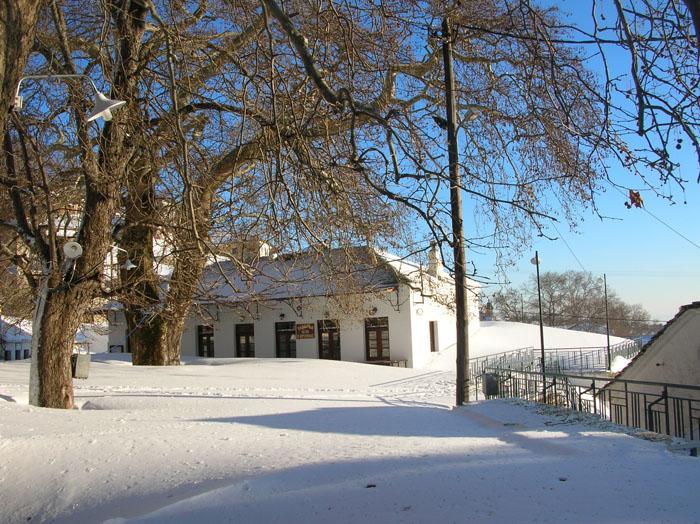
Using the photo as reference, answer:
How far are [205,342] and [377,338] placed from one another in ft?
36.7

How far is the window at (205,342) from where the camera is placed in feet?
122

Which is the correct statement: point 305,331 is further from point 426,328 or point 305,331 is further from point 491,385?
point 491,385

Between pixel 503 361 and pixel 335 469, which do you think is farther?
pixel 503 361

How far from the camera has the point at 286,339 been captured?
35.0 meters

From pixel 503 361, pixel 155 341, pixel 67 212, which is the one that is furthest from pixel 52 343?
pixel 503 361

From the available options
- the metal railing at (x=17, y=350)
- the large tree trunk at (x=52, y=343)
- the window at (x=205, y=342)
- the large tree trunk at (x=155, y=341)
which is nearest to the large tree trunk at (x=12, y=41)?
the large tree trunk at (x=52, y=343)

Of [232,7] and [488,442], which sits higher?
[232,7]

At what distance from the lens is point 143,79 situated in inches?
397

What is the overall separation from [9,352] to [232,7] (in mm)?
40968

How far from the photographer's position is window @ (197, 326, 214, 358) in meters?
37.3

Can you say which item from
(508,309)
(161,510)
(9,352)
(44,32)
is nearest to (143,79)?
(44,32)

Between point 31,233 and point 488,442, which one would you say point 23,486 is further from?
point 31,233

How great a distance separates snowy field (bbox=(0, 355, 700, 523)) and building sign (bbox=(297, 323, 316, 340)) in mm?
22252

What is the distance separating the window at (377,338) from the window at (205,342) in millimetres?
10101
